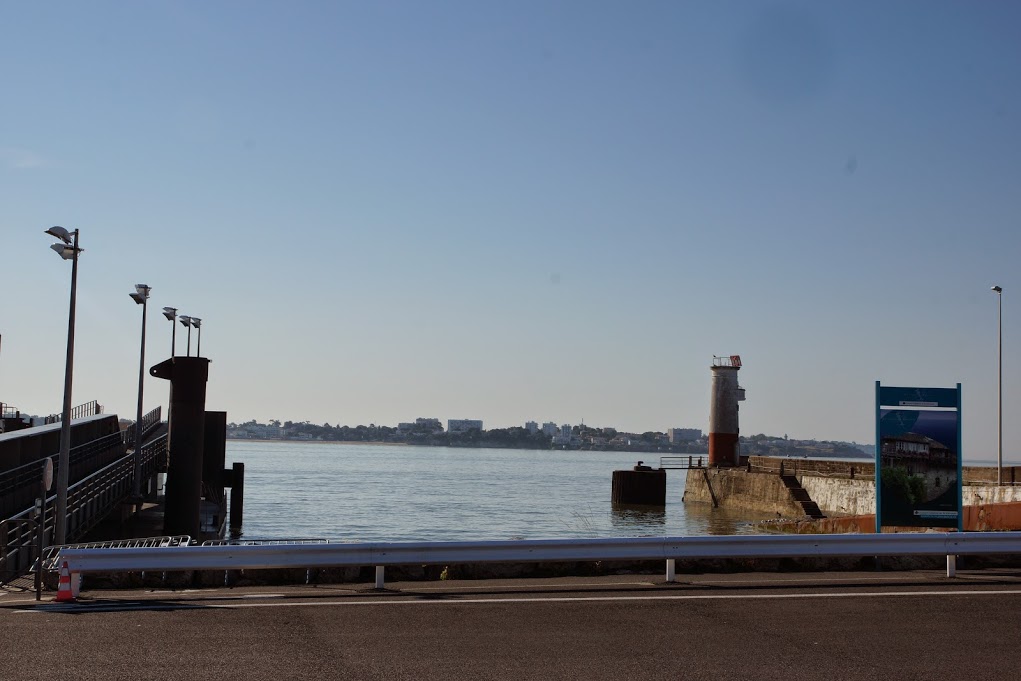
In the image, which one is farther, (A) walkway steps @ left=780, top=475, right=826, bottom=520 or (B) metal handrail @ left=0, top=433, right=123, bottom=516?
(A) walkway steps @ left=780, top=475, right=826, bottom=520

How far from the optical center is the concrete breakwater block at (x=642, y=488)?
70875mm

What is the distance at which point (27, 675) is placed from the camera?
26.3 feet

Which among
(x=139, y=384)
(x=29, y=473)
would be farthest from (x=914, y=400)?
(x=139, y=384)

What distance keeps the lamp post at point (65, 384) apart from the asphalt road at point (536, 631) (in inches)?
229

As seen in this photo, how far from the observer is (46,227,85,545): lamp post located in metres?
17.9

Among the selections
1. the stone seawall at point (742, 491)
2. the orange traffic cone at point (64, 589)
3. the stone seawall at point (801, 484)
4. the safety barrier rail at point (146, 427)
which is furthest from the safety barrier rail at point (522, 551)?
the stone seawall at point (742, 491)

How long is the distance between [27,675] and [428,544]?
492 centimetres

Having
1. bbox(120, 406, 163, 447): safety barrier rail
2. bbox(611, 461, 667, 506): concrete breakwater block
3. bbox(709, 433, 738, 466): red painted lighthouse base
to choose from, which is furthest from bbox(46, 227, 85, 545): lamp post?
bbox(709, 433, 738, 466): red painted lighthouse base

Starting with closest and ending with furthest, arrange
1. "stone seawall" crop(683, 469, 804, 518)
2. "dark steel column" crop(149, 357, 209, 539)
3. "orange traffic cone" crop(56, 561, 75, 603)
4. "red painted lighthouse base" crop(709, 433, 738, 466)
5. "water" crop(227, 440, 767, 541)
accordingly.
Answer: "orange traffic cone" crop(56, 561, 75, 603)
"dark steel column" crop(149, 357, 209, 539)
"water" crop(227, 440, 767, 541)
"stone seawall" crop(683, 469, 804, 518)
"red painted lighthouse base" crop(709, 433, 738, 466)

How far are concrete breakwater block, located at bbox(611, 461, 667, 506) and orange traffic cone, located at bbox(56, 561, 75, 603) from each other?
201 ft

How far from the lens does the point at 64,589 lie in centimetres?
1145

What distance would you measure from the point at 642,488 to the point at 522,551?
60030 millimetres

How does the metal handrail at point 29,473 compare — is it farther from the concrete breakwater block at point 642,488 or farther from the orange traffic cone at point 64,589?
the concrete breakwater block at point 642,488

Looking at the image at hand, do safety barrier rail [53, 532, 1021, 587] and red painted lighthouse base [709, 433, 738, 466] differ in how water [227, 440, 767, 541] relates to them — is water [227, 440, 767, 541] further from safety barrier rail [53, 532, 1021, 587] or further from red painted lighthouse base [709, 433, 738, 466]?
safety barrier rail [53, 532, 1021, 587]
